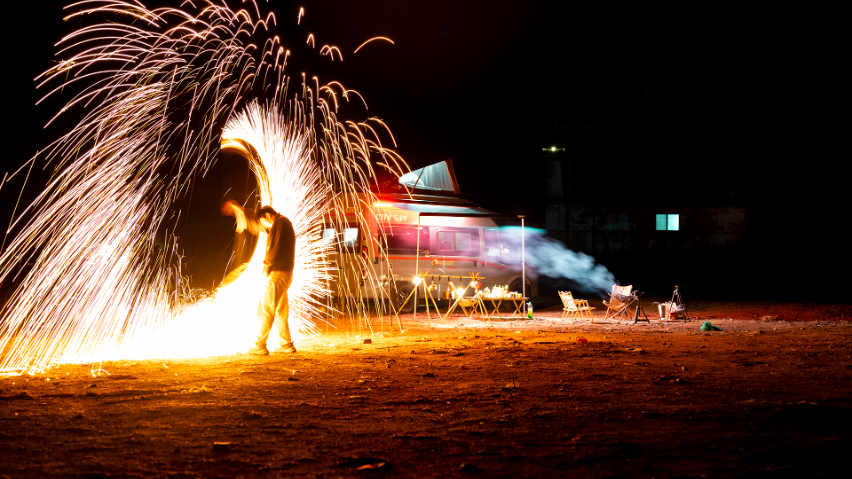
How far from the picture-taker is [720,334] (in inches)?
426

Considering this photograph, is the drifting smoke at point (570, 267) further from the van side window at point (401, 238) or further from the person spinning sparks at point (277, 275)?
the person spinning sparks at point (277, 275)

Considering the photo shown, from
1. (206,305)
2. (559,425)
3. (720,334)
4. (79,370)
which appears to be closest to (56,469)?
(559,425)

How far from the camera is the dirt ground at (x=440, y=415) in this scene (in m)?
3.36

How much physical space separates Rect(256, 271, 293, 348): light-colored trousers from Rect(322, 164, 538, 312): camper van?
6478 mm

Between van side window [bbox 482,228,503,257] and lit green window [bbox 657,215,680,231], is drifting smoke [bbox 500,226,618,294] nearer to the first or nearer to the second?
lit green window [bbox 657,215,680,231]

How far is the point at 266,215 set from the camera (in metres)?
8.22

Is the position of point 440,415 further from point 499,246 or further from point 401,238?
point 499,246

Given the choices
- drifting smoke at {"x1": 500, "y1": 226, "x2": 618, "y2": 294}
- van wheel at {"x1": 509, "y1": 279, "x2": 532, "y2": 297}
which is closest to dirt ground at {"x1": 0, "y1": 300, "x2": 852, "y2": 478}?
van wheel at {"x1": 509, "y1": 279, "x2": 532, "y2": 297}

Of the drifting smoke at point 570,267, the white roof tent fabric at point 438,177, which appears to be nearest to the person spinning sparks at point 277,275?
the white roof tent fabric at point 438,177

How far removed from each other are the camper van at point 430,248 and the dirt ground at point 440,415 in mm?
6946

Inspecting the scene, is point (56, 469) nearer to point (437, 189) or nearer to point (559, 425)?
point (559, 425)

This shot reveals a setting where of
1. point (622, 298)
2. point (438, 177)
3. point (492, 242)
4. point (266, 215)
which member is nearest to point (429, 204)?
point (438, 177)

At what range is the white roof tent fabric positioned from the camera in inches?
710

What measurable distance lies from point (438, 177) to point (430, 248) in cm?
289
